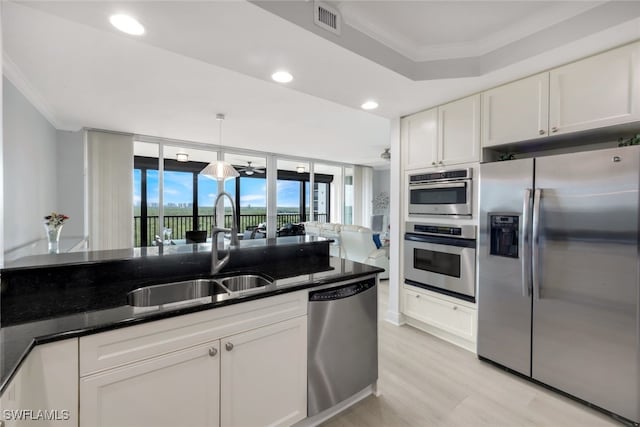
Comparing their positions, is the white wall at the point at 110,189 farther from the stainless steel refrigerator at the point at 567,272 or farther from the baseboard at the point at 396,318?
the stainless steel refrigerator at the point at 567,272

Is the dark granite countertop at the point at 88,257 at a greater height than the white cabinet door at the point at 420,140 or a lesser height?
lesser

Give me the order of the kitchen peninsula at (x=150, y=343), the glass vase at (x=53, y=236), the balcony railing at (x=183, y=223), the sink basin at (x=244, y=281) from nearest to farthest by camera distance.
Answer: the kitchen peninsula at (x=150, y=343) < the sink basin at (x=244, y=281) < the glass vase at (x=53, y=236) < the balcony railing at (x=183, y=223)

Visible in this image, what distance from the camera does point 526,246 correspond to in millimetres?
2062

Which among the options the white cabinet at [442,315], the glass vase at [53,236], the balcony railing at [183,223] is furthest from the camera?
the balcony railing at [183,223]

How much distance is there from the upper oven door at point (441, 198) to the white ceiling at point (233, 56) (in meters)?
0.80

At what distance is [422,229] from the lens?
2898 mm

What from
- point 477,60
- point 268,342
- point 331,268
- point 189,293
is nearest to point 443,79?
point 477,60

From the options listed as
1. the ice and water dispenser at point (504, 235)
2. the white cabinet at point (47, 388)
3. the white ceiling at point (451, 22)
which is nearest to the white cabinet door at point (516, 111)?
the white ceiling at point (451, 22)

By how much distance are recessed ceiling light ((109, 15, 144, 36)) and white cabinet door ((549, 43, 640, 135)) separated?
8.95 feet

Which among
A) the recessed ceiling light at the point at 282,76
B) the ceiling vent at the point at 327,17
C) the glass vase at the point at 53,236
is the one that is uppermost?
the ceiling vent at the point at 327,17

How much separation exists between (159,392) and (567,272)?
249cm

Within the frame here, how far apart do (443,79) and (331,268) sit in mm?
1715

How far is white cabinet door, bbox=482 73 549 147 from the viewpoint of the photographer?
2.10m

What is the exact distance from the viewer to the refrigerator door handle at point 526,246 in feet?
6.74
